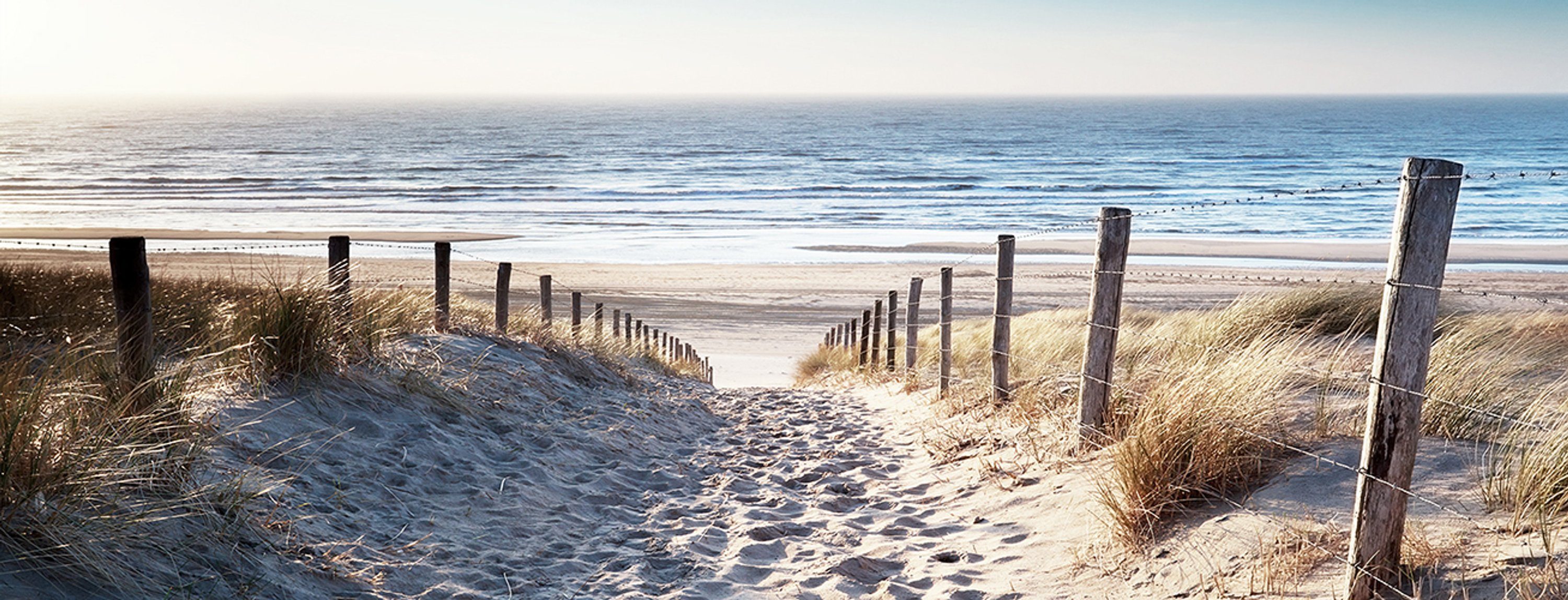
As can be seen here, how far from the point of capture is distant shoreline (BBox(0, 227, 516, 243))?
32.2 meters

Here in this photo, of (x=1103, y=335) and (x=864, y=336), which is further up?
(x=1103, y=335)

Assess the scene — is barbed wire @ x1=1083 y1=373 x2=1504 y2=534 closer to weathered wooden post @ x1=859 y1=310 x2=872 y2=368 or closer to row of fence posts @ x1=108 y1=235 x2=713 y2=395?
row of fence posts @ x1=108 y1=235 x2=713 y2=395

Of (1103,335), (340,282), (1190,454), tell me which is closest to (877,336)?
(1103,335)

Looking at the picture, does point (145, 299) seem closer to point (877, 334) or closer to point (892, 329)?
point (892, 329)

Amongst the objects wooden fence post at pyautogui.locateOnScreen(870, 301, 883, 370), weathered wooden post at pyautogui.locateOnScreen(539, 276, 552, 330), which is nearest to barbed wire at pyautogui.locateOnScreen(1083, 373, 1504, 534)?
weathered wooden post at pyautogui.locateOnScreen(539, 276, 552, 330)

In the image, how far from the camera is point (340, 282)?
6.65 metres

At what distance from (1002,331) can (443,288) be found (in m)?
4.62

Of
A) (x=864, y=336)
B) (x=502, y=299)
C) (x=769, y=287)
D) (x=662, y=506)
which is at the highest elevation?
(x=502, y=299)

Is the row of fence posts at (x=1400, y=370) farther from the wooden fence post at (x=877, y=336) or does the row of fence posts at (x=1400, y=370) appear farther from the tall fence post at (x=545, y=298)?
the wooden fence post at (x=877, y=336)

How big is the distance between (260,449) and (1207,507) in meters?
4.38

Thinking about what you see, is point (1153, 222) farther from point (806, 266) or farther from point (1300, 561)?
point (1300, 561)

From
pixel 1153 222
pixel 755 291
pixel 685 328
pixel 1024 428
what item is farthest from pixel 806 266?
pixel 1024 428

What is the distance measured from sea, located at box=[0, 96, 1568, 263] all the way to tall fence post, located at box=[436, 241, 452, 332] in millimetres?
5528

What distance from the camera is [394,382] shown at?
20.7 feet
